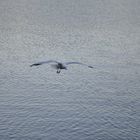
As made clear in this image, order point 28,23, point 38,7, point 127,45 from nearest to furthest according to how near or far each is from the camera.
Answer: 1. point 127,45
2. point 28,23
3. point 38,7

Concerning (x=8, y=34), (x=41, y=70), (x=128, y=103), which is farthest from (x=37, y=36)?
(x=128, y=103)

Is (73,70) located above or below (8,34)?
below

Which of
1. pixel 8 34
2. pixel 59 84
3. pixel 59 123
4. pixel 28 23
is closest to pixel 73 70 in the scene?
pixel 59 84

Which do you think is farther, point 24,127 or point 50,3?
point 50,3

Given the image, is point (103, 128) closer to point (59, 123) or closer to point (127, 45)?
point (59, 123)

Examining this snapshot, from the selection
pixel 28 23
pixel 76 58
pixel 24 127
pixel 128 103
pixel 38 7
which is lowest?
pixel 24 127

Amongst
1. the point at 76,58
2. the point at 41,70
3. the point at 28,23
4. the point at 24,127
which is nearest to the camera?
the point at 24,127

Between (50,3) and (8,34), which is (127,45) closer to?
(8,34)
